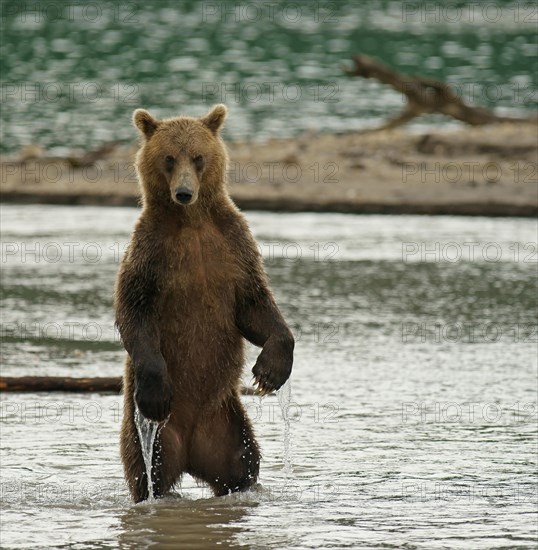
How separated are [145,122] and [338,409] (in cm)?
235

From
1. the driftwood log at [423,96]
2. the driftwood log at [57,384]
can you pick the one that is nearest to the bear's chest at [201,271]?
the driftwood log at [57,384]

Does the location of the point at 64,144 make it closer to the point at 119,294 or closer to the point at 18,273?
the point at 18,273

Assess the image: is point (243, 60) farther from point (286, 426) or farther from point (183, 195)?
point (183, 195)

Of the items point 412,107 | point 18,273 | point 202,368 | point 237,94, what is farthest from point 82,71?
point 202,368

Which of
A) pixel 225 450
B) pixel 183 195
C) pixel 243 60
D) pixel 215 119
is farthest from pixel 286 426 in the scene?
pixel 243 60

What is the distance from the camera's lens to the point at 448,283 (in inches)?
497

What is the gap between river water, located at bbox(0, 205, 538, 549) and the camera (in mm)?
6410

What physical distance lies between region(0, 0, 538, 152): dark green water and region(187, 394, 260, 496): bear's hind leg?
16429 mm

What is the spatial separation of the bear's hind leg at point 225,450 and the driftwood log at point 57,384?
74.8 inches

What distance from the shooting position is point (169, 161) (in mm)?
6648

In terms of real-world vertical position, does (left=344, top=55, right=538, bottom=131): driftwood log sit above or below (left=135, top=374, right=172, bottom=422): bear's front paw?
below

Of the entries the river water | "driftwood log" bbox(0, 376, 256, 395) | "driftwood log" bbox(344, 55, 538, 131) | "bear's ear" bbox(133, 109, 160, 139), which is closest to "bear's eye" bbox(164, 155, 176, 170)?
"bear's ear" bbox(133, 109, 160, 139)

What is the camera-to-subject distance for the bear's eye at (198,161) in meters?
6.64

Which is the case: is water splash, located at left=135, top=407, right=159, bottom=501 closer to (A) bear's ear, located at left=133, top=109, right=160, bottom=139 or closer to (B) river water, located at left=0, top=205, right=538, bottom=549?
(B) river water, located at left=0, top=205, right=538, bottom=549
